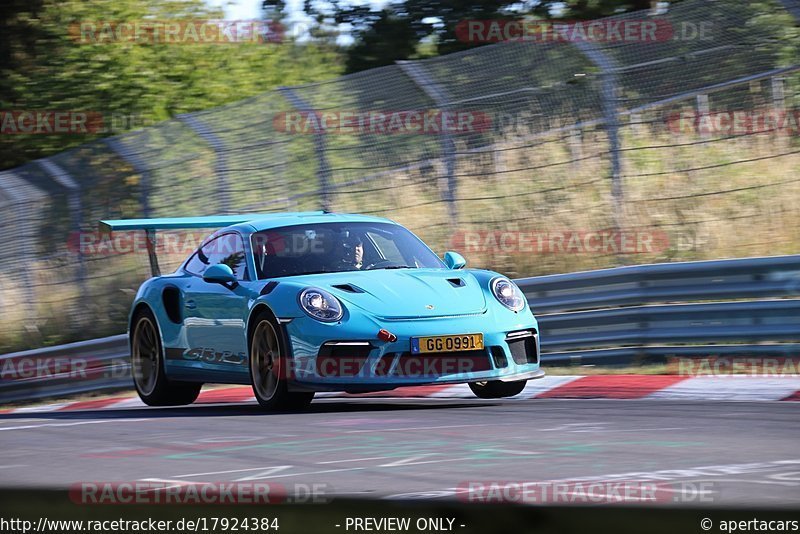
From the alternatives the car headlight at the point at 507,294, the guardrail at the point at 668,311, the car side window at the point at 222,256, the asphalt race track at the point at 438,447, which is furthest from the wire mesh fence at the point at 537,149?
the asphalt race track at the point at 438,447

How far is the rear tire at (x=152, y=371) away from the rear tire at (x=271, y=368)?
5.01 ft

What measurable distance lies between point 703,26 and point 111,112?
39.5ft

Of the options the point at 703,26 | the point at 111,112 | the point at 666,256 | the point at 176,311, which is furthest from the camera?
the point at 111,112

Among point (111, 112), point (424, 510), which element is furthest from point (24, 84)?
point (424, 510)

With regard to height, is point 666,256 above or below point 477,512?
below

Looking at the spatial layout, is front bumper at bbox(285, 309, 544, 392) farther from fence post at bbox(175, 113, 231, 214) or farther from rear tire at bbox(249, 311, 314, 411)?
fence post at bbox(175, 113, 231, 214)

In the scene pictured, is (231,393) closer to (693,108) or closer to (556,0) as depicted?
(693,108)

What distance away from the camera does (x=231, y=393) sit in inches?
435

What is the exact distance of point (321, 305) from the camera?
7.89 m

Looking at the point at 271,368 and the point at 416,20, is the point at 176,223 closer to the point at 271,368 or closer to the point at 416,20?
the point at 271,368

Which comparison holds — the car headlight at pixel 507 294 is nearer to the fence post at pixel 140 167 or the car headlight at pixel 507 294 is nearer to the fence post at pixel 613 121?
the fence post at pixel 613 121

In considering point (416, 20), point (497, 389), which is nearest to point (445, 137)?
point (497, 389)

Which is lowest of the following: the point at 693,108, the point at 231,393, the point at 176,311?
the point at 231,393

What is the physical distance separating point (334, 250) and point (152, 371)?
1.96 meters
